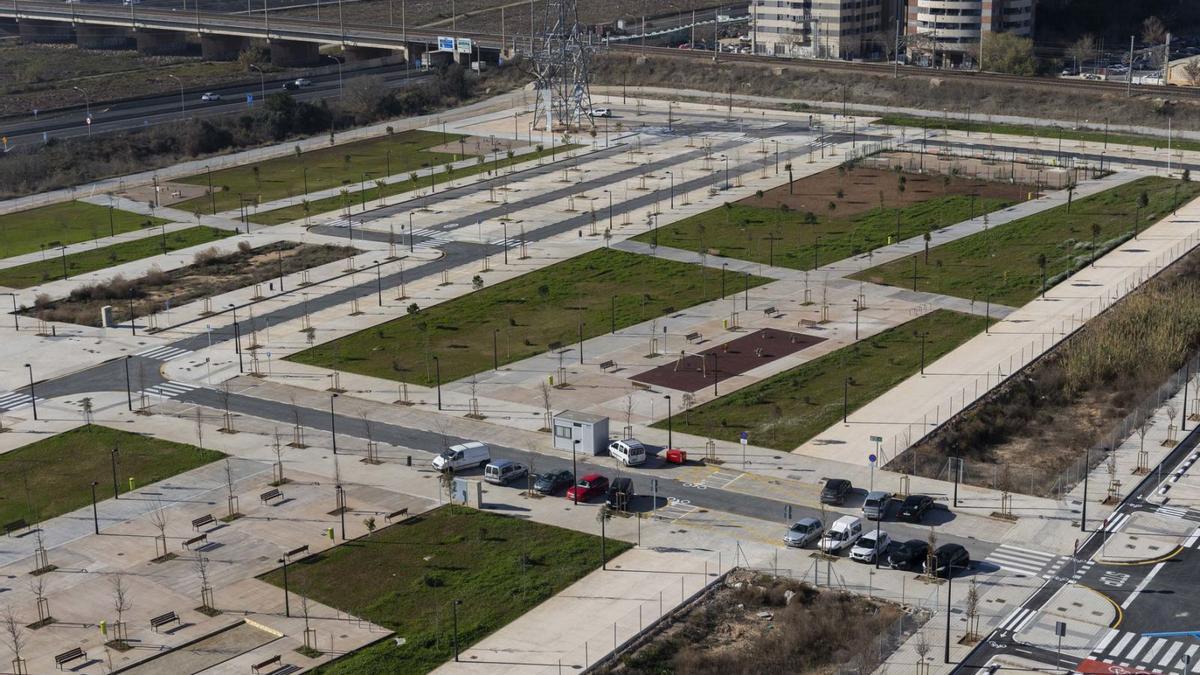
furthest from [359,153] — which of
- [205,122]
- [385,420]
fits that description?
[385,420]

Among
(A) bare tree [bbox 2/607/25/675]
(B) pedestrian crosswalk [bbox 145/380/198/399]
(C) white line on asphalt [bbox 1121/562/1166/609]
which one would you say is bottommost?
(A) bare tree [bbox 2/607/25/675]

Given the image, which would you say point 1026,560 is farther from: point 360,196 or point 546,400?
point 360,196

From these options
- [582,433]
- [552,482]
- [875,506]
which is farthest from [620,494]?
[875,506]

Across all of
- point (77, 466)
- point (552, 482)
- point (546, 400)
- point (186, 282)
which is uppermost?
point (186, 282)

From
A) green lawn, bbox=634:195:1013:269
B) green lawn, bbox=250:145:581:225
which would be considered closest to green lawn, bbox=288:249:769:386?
green lawn, bbox=634:195:1013:269

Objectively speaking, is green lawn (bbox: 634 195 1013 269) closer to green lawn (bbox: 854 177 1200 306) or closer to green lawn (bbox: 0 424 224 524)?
green lawn (bbox: 854 177 1200 306)

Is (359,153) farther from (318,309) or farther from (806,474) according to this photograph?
(806,474)

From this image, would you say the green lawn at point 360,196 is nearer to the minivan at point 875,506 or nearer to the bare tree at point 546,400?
the bare tree at point 546,400
